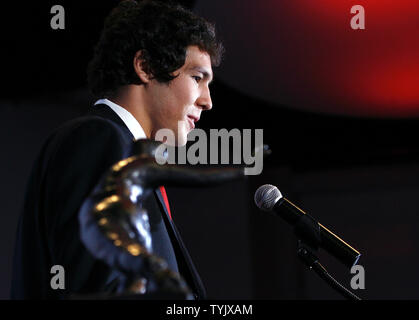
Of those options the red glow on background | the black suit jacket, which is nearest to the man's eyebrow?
the black suit jacket

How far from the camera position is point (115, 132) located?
934mm

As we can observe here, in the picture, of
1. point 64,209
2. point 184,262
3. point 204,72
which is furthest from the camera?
point 204,72

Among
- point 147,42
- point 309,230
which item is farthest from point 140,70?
point 309,230

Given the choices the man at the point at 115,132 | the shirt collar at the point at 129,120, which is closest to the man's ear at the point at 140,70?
the man at the point at 115,132

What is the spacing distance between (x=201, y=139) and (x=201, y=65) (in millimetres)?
3064

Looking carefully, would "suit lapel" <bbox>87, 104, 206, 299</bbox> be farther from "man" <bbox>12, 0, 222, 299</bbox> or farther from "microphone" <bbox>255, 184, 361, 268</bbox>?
"microphone" <bbox>255, 184, 361, 268</bbox>

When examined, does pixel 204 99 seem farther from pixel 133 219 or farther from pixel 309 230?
pixel 133 219

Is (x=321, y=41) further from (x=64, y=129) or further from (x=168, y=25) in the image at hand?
(x=64, y=129)

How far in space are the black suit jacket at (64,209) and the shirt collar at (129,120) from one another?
25 cm

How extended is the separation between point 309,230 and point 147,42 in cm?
60

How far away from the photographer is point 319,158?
17.9 ft
